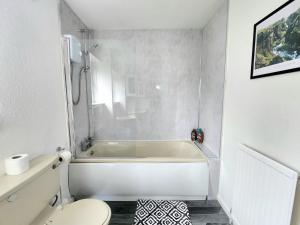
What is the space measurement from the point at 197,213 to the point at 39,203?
1.57m

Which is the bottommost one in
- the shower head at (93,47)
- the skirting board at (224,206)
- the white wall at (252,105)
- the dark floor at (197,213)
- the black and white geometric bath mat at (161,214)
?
the dark floor at (197,213)

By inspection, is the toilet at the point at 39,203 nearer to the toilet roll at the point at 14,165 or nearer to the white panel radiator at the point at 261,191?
the toilet roll at the point at 14,165

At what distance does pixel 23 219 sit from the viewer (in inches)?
37.5

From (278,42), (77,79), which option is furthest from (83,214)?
(278,42)

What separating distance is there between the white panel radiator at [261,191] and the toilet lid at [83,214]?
1123mm

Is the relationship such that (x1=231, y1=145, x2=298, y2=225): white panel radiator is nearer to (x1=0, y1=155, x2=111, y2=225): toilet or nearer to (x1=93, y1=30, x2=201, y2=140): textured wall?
(x1=0, y1=155, x2=111, y2=225): toilet

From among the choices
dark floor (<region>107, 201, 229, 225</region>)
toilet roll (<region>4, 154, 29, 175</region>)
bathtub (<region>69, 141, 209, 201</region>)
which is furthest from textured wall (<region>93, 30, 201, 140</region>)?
toilet roll (<region>4, 154, 29, 175</region>)

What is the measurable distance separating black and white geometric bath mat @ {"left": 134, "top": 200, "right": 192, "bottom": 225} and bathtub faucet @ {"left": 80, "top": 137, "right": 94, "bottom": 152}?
45.4 inches

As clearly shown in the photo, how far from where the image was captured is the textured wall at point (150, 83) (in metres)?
2.60

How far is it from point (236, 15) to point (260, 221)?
1841 mm

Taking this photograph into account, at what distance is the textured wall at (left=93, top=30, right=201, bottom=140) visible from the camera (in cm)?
260

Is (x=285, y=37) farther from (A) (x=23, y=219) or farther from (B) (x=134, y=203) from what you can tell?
(B) (x=134, y=203)

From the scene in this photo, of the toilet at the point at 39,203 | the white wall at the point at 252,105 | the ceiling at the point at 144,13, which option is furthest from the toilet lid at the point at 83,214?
the ceiling at the point at 144,13

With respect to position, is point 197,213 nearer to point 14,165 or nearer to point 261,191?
point 261,191
